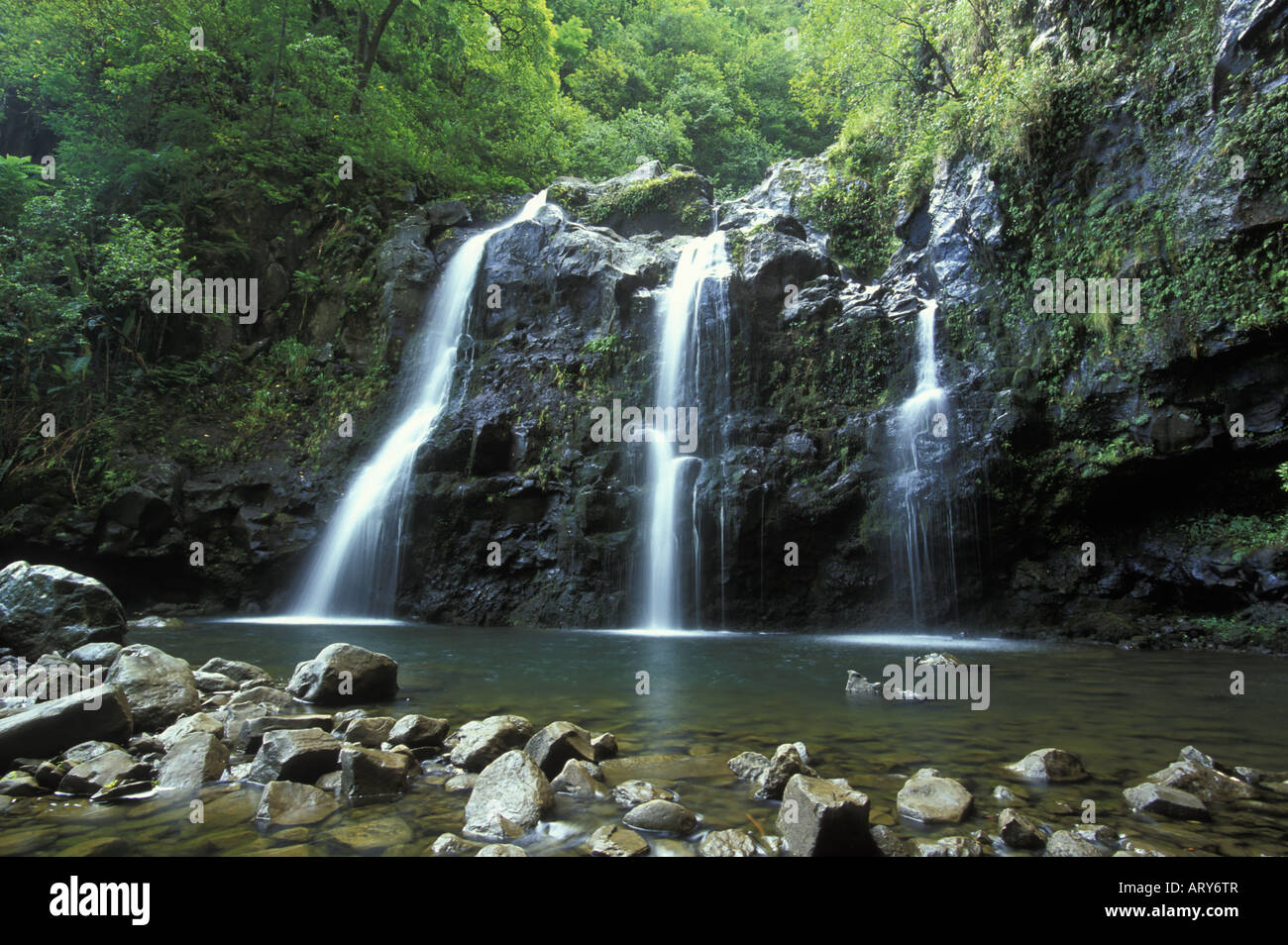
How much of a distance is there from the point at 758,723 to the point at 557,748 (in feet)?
5.84

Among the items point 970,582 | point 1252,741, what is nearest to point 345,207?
point 970,582

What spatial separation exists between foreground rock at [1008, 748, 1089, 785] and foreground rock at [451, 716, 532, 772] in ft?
9.16

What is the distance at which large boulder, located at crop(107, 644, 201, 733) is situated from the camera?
14.4ft

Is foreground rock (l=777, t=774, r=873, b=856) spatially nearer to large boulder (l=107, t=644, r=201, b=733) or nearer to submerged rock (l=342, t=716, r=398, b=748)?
submerged rock (l=342, t=716, r=398, b=748)

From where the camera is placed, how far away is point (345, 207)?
17.5 metres

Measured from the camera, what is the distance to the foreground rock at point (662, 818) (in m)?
2.87

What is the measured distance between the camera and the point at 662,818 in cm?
289

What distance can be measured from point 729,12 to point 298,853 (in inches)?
1632

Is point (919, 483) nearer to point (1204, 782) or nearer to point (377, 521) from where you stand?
point (1204, 782)

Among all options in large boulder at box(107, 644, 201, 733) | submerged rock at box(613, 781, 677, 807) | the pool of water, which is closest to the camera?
the pool of water

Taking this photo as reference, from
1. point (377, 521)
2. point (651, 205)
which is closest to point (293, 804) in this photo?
point (377, 521)

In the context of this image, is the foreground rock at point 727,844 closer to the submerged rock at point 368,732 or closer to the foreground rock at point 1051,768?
the foreground rock at point 1051,768

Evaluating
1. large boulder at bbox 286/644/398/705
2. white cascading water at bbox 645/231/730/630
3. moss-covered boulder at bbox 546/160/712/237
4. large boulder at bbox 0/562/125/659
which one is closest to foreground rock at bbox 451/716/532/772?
large boulder at bbox 286/644/398/705
